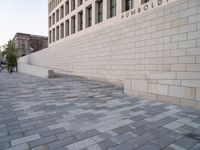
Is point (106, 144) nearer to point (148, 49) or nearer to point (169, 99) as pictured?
point (169, 99)

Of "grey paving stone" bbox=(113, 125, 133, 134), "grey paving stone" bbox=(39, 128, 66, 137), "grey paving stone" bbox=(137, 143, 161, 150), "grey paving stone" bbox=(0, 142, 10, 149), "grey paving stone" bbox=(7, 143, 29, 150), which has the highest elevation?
"grey paving stone" bbox=(39, 128, 66, 137)

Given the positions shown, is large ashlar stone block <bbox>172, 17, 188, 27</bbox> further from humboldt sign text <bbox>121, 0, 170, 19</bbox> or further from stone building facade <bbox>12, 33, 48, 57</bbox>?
stone building facade <bbox>12, 33, 48, 57</bbox>

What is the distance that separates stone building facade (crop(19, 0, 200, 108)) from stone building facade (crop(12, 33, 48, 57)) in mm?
49815

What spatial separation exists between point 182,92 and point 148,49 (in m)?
3.67

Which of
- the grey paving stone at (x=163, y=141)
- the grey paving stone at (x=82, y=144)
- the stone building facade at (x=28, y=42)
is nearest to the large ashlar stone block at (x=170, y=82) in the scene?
the grey paving stone at (x=163, y=141)

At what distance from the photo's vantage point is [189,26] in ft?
22.1

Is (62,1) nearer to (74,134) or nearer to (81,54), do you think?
(81,54)

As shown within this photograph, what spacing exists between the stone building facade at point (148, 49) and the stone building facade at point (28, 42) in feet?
163

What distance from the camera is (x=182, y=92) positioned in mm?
5473

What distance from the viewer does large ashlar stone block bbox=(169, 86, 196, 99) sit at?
521 centimetres

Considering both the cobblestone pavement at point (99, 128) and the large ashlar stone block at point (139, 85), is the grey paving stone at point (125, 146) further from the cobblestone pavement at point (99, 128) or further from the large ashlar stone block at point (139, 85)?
the large ashlar stone block at point (139, 85)

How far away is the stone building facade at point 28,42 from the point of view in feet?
196

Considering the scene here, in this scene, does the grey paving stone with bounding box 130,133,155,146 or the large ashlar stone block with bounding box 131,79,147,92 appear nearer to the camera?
the grey paving stone with bounding box 130,133,155,146

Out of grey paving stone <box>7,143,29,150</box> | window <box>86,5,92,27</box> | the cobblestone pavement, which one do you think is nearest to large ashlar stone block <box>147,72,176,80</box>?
the cobblestone pavement
